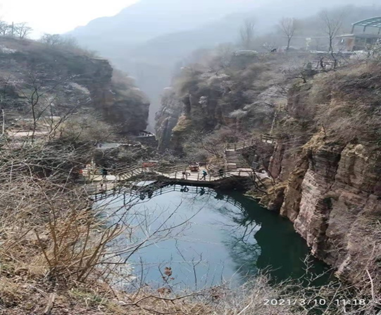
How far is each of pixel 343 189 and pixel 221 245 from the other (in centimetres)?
490

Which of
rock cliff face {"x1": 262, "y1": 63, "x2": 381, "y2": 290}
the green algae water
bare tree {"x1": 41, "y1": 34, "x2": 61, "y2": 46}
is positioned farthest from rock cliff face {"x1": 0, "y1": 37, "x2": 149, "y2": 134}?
rock cliff face {"x1": 262, "y1": 63, "x2": 381, "y2": 290}

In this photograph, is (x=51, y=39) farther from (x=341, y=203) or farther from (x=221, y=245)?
(x=341, y=203)

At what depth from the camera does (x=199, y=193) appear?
2131cm

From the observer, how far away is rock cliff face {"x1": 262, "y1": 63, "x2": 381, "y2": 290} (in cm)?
959

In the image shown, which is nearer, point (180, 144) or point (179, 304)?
point (179, 304)

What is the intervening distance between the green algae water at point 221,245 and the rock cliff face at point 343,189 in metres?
0.97

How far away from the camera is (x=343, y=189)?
11305 millimetres

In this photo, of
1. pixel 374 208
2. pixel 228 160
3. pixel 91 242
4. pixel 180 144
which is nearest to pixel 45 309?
pixel 91 242

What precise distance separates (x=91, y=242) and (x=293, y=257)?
33.5 feet

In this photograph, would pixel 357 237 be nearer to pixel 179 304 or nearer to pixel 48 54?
pixel 179 304

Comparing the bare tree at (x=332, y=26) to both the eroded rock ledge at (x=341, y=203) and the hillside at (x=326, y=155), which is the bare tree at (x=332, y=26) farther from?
the eroded rock ledge at (x=341, y=203)

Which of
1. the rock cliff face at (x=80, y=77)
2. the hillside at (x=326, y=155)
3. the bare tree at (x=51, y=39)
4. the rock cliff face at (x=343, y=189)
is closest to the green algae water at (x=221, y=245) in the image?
the hillside at (x=326, y=155)

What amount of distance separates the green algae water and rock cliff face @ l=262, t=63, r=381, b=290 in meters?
0.97

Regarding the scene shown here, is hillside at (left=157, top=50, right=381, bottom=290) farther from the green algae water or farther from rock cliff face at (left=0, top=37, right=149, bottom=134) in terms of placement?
rock cliff face at (left=0, top=37, right=149, bottom=134)
